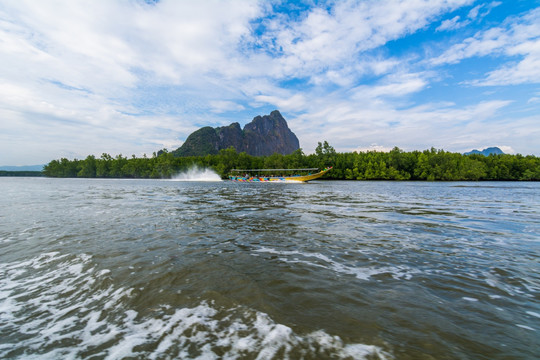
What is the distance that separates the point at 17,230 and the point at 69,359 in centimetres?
1173

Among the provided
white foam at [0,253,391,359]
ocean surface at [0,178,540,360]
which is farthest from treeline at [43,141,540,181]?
white foam at [0,253,391,359]

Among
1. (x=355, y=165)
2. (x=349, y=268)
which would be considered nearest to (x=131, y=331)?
(x=349, y=268)

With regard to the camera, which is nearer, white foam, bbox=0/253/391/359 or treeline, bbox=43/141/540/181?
white foam, bbox=0/253/391/359

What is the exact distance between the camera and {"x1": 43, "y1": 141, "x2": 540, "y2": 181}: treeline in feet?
324

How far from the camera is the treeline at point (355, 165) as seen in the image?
9869 centimetres

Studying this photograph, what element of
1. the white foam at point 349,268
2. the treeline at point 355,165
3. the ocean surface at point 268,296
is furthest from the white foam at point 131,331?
the treeline at point 355,165

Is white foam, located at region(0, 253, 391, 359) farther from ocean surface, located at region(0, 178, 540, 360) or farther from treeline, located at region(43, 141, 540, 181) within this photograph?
treeline, located at region(43, 141, 540, 181)

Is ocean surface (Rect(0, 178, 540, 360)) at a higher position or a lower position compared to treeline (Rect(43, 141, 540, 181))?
lower

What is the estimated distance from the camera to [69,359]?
3.21 m

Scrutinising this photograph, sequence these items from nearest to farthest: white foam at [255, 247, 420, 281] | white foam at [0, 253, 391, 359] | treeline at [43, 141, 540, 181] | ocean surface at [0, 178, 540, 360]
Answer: white foam at [0, 253, 391, 359]
ocean surface at [0, 178, 540, 360]
white foam at [255, 247, 420, 281]
treeline at [43, 141, 540, 181]

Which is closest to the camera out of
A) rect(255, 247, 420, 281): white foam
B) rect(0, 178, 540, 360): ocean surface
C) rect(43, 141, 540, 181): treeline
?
rect(0, 178, 540, 360): ocean surface

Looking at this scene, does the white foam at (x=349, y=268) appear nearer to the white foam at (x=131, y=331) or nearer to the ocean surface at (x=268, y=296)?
the ocean surface at (x=268, y=296)

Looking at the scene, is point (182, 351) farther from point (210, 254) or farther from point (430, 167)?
point (430, 167)

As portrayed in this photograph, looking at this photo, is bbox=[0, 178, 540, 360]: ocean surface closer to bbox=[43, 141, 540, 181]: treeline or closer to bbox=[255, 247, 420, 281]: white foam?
bbox=[255, 247, 420, 281]: white foam
